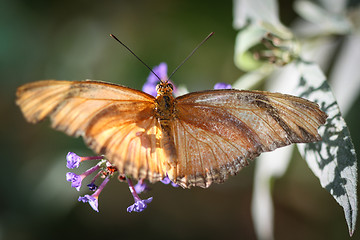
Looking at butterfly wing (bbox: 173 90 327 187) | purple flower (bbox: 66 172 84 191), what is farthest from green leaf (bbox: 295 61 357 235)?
purple flower (bbox: 66 172 84 191)

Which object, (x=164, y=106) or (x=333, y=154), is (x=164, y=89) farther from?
(x=333, y=154)

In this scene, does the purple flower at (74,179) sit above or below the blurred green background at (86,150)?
below

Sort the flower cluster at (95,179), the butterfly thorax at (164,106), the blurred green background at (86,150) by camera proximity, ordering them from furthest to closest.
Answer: the blurred green background at (86,150), the butterfly thorax at (164,106), the flower cluster at (95,179)

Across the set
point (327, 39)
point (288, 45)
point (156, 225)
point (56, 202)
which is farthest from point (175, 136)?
point (156, 225)

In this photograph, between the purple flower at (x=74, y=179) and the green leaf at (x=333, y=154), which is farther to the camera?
the purple flower at (x=74, y=179)

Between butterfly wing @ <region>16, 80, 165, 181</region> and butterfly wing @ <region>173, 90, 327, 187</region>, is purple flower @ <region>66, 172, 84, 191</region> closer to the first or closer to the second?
butterfly wing @ <region>16, 80, 165, 181</region>

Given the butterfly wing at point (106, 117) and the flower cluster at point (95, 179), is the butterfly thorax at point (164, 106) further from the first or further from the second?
the flower cluster at point (95, 179)

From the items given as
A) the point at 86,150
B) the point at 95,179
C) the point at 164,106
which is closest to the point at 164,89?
the point at 164,106

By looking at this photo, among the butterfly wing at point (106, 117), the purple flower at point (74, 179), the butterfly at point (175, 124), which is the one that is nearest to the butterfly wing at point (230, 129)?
the butterfly at point (175, 124)
